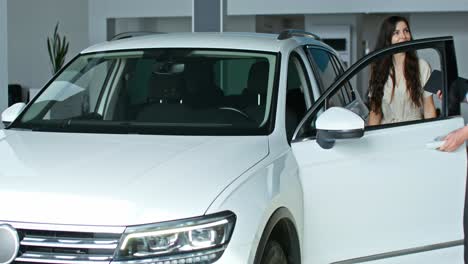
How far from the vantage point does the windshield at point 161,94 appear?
155 inches

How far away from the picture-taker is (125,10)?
51.8 feet

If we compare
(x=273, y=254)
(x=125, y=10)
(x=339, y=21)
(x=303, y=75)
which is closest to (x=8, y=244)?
(x=273, y=254)

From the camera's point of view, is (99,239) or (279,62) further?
(279,62)

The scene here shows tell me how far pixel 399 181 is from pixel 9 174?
1.92 metres

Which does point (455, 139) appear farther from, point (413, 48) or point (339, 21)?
point (339, 21)

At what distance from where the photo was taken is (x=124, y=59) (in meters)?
4.63

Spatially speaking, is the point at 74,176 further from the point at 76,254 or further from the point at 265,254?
the point at 265,254

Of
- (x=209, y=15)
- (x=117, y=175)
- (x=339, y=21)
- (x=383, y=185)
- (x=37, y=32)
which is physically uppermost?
(x=209, y=15)

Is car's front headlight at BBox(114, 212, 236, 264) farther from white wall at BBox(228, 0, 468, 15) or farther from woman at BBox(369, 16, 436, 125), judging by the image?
white wall at BBox(228, 0, 468, 15)

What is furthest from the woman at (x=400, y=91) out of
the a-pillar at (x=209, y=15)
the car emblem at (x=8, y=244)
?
the a-pillar at (x=209, y=15)

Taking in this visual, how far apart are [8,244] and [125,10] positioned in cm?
1333

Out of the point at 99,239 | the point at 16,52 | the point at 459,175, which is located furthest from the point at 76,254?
the point at 16,52

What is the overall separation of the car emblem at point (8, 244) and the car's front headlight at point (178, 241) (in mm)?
390

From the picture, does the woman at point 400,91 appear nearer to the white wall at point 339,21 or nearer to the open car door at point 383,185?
the open car door at point 383,185
